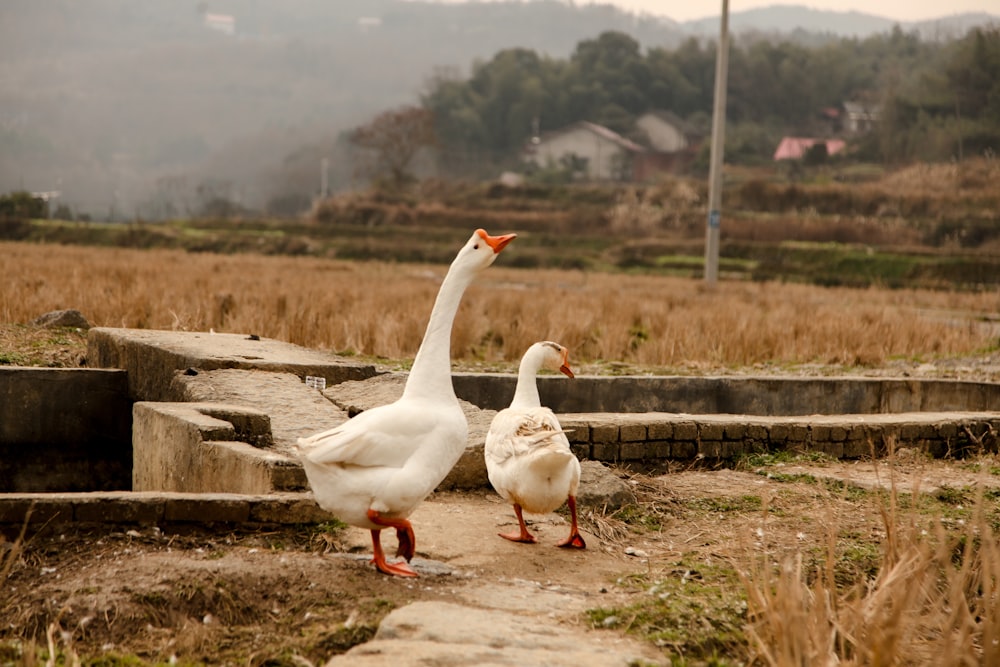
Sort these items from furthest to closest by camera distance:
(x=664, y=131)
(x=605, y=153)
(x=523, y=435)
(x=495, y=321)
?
(x=664, y=131), (x=605, y=153), (x=495, y=321), (x=523, y=435)

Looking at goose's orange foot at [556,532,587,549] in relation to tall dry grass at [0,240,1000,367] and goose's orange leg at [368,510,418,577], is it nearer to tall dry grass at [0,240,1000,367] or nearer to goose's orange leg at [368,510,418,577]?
goose's orange leg at [368,510,418,577]

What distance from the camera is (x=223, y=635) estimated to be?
4137 mm

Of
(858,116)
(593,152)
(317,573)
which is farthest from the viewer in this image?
(858,116)

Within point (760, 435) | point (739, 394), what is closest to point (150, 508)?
point (760, 435)

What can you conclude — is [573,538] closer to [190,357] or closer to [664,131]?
[190,357]

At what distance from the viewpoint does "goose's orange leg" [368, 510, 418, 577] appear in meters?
4.68

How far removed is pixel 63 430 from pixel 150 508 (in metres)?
4.12

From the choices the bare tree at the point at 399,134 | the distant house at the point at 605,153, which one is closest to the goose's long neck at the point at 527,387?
the bare tree at the point at 399,134

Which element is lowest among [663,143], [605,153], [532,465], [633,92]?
[532,465]

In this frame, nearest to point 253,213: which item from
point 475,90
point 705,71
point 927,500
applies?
point 475,90

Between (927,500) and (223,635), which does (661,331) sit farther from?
(223,635)

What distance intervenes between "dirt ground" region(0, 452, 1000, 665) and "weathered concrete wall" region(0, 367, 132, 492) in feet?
12.3

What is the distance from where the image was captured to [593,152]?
306 feet

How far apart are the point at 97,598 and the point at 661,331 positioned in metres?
11.5
